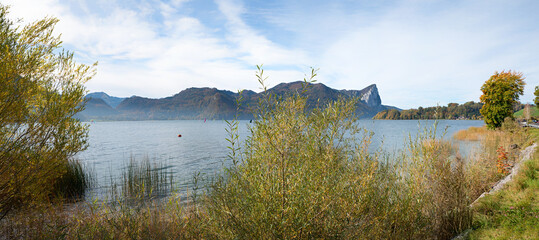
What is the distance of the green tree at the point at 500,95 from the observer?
29.4 meters

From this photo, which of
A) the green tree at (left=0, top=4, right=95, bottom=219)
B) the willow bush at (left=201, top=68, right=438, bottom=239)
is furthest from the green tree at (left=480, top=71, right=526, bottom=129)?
the green tree at (left=0, top=4, right=95, bottom=219)

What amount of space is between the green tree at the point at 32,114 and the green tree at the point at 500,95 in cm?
3888

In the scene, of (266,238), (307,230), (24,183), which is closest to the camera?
(266,238)

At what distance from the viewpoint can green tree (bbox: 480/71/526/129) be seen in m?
29.4

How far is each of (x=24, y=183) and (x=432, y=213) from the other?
10.3m

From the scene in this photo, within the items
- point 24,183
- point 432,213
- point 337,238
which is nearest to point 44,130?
point 24,183

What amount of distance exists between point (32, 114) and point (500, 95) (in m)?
40.5

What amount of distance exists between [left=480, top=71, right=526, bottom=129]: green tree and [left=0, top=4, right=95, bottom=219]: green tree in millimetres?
38884

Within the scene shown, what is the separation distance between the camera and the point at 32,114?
737 cm

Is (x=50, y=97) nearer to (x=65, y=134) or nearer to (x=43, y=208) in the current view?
(x=65, y=134)

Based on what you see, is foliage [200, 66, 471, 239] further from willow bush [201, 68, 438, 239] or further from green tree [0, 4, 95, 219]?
green tree [0, 4, 95, 219]

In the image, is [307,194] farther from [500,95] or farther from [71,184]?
[500,95]

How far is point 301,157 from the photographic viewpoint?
391 cm

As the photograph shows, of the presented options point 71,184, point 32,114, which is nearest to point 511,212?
point 32,114
